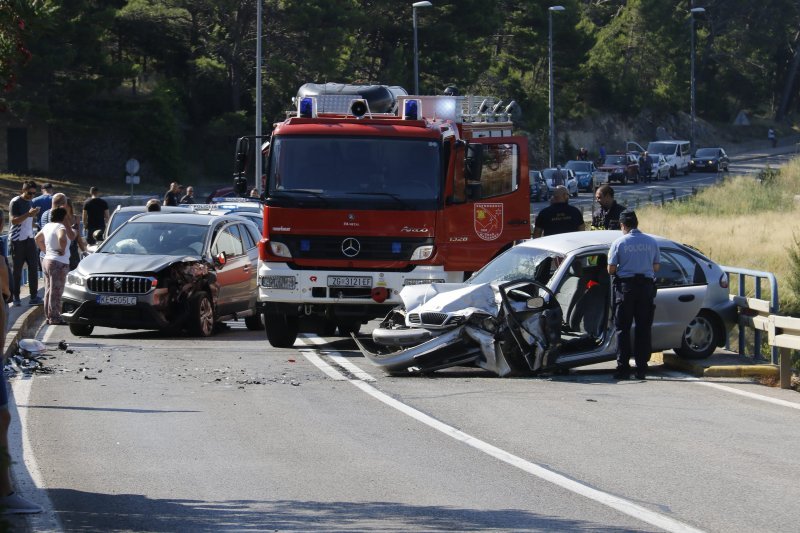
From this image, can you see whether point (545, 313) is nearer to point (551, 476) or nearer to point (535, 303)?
point (535, 303)

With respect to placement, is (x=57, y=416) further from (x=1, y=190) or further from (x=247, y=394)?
(x=1, y=190)

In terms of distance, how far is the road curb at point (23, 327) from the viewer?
16.4m

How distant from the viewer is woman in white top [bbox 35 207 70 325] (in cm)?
1919

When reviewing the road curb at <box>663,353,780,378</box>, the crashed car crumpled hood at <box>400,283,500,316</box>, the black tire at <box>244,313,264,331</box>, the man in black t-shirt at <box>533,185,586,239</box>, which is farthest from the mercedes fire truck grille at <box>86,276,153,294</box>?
the road curb at <box>663,353,780,378</box>

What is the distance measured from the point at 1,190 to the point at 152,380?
4223cm

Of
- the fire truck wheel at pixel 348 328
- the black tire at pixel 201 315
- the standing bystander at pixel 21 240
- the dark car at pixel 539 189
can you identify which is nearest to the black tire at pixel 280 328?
the fire truck wheel at pixel 348 328

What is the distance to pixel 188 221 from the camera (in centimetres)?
1973

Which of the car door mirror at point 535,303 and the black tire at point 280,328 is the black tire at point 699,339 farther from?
the black tire at point 280,328

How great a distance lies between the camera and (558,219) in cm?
1869

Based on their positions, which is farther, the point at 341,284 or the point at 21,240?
the point at 21,240

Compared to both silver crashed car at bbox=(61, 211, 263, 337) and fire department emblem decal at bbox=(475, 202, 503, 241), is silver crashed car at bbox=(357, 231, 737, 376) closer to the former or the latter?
fire department emblem decal at bbox=(475, 202, 503, 241)

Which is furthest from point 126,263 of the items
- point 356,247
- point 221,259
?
point 356,247

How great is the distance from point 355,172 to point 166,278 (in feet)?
10.9

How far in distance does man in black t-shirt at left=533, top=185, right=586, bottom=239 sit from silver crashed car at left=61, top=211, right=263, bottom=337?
449 cm
